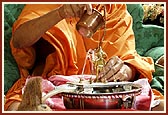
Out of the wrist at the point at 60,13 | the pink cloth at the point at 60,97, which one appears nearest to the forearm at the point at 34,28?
the wrist at the point at 60,13

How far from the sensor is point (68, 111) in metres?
1.33

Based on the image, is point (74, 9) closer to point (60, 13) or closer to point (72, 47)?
point (60, 13)

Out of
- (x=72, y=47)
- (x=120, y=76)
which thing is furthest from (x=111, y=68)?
(x=72, y=47)

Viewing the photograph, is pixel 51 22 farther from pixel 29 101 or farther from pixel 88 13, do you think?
pixel 29 101

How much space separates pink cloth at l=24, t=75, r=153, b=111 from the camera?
1352 mm

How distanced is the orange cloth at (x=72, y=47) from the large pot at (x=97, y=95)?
0.15 m

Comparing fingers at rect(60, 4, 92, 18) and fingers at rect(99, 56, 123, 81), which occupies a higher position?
fingers at rect(60, 4, 92, 18)

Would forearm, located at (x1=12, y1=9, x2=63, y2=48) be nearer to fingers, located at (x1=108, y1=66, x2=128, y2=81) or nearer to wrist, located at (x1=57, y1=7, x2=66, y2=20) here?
wrist, located at (x1=57, y1=7, x2=66, y2=20)

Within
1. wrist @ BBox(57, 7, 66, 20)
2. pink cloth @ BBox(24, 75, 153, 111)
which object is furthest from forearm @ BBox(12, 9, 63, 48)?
pink cloth @ BBox(24, 75, 153, 111)

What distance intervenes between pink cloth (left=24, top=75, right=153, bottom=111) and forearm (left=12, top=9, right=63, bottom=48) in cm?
13

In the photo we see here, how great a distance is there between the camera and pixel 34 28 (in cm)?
142

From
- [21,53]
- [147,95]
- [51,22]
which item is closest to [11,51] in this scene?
[21,53]

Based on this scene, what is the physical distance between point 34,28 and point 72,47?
0.44ft

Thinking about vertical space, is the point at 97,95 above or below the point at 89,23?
below
